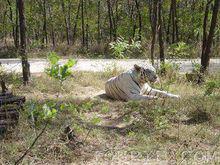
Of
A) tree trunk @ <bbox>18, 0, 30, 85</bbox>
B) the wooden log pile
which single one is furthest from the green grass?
tree trunk @ <bbox>18, 0, 30, 85</bbox>

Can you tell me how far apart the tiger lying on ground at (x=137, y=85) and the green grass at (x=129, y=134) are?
0.43m

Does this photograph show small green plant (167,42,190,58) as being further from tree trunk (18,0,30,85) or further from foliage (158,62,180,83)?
tree trunk (18,0,30,85)

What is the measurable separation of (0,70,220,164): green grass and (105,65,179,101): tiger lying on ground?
0.43 metres

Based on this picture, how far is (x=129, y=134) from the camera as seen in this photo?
19.9 ft

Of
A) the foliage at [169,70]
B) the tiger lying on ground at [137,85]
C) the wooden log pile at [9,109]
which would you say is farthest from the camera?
the foliage at [169,70]

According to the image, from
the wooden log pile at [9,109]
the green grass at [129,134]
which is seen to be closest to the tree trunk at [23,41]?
the green grass at [129,134]

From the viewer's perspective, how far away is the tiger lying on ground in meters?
8.77

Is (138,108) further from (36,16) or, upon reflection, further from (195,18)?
(36,16)

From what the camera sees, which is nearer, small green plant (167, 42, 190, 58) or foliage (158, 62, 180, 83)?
foliage (158, 62, 180, 83)

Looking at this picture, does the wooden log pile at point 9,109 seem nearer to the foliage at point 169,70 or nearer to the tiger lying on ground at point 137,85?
the tiger lying on ground at point 137,85

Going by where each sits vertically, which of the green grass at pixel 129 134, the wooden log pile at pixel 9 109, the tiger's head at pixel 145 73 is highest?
the tiger's head at pixel 145 73

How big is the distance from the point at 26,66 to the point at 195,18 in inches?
702

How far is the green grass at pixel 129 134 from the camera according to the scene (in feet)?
17.5

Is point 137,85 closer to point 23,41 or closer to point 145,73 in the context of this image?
point 145,73
